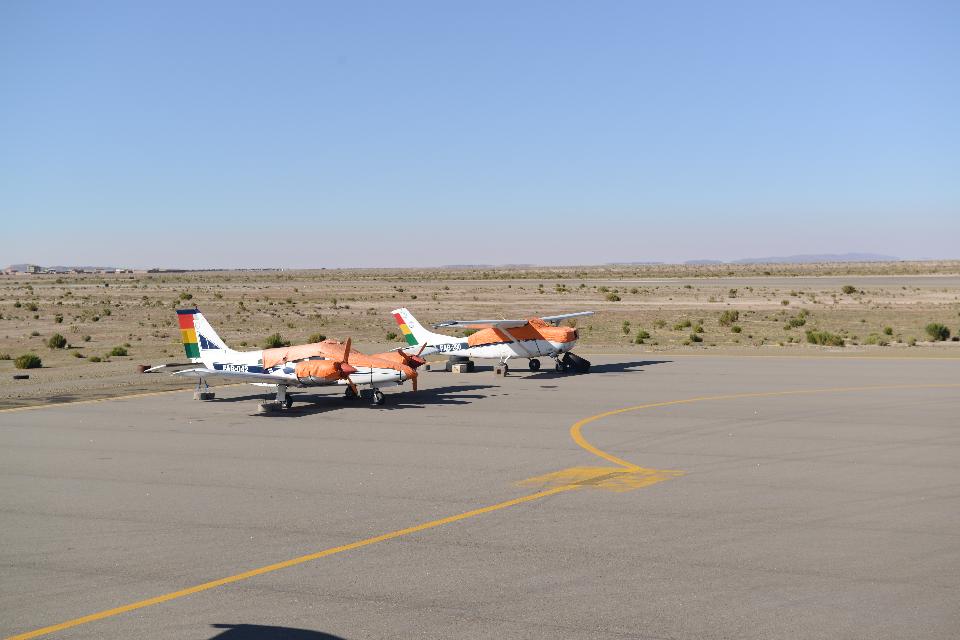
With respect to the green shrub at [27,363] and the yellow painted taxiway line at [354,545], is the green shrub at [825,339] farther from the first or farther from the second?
the green shrub at [27,363]

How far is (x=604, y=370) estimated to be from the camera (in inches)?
1628

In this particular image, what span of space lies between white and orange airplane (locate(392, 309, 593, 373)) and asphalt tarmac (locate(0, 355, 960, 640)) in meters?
9.89

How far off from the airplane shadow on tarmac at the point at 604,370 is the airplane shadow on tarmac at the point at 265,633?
2824cm

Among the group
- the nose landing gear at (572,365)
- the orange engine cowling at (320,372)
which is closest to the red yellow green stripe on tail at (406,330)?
the nose landing gear at (572,365)

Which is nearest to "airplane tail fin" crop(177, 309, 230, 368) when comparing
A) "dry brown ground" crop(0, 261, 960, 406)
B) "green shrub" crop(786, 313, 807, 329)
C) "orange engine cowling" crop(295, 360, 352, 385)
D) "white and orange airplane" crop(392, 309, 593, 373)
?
"dry brown ground" crop(0, 261, 960, 406)

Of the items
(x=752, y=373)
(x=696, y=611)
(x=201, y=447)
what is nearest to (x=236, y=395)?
(x=201, y=447)

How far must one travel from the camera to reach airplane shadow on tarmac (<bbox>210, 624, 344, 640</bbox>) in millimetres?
10758

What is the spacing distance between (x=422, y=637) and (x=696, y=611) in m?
3.46

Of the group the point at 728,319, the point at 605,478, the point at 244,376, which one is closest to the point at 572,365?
the point at 244,376

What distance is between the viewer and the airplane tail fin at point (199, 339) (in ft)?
109

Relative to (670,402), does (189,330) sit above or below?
above

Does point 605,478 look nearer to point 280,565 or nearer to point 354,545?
point 354,545

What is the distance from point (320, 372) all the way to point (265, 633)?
19.1m

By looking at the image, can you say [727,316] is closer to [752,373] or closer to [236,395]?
[752,373]
